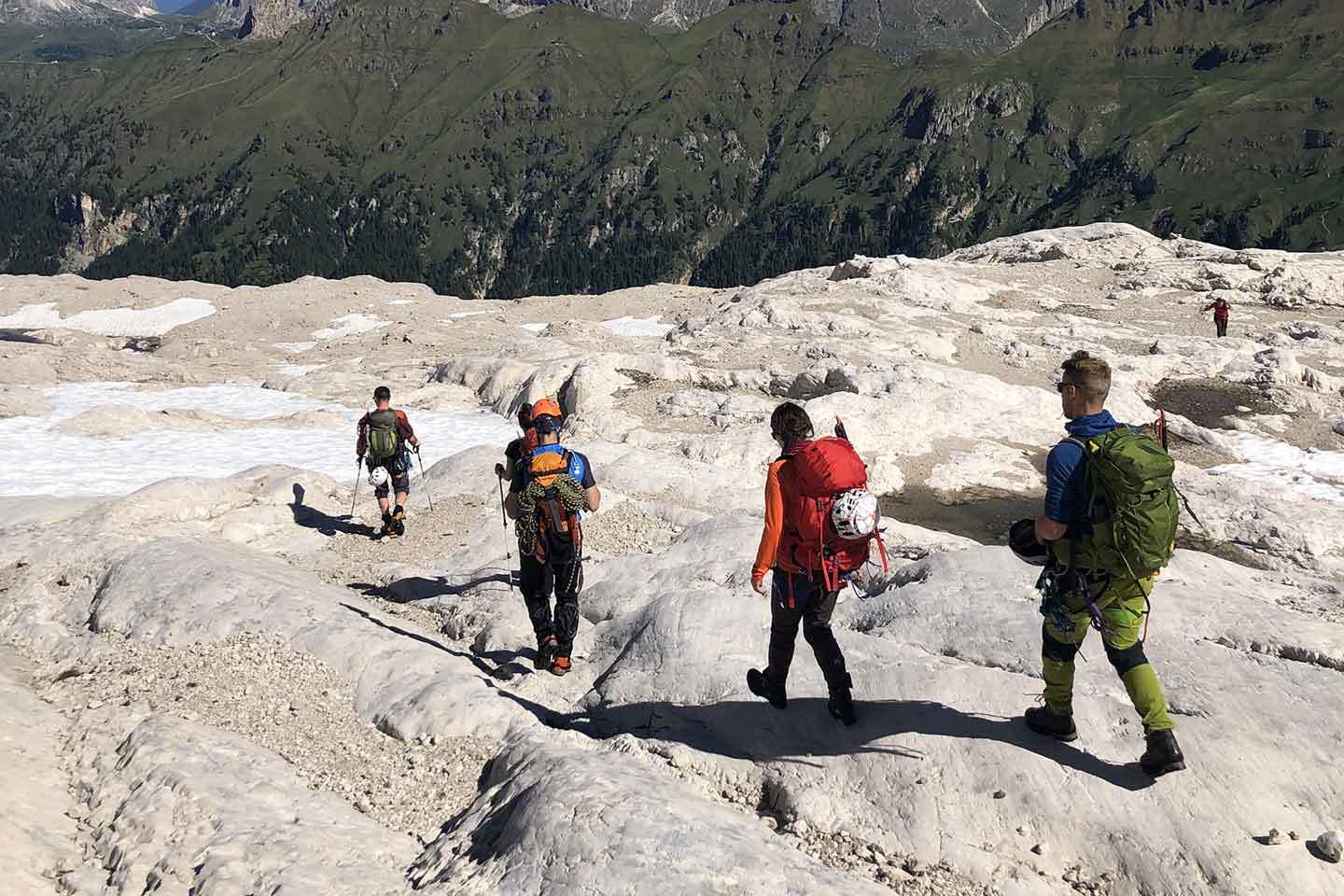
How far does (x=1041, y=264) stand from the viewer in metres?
56.9

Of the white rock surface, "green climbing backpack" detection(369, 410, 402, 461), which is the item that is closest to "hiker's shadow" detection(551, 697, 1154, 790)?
the white rock surface

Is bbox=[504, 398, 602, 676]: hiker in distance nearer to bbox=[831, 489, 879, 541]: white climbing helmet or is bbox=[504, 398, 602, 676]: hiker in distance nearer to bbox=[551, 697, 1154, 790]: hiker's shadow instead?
bbox=[551, 697, 1154, 790]: hiker's shadow

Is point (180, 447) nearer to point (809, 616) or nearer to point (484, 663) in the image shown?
point (484, 663)

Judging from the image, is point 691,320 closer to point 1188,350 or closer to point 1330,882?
point 1188,350

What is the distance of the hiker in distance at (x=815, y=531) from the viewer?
25.9 feet

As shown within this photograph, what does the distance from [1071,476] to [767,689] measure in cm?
397

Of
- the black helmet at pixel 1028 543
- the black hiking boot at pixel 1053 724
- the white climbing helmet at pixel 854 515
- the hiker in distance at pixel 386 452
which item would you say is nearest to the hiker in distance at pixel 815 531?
the white climbing helmet at pixel 854 515

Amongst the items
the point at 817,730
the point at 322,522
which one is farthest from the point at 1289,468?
the point at 322,522

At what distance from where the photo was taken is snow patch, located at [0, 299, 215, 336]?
6200 centimetres

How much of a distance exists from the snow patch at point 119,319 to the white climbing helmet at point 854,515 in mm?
66238

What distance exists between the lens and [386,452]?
1764 centimetres

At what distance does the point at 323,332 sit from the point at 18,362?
1950 centimetres

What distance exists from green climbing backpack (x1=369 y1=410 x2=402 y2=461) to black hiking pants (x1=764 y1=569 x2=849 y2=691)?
11.7 m

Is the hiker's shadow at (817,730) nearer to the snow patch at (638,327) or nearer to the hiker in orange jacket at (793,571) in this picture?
the hiker in orange jacket at (793,571)
